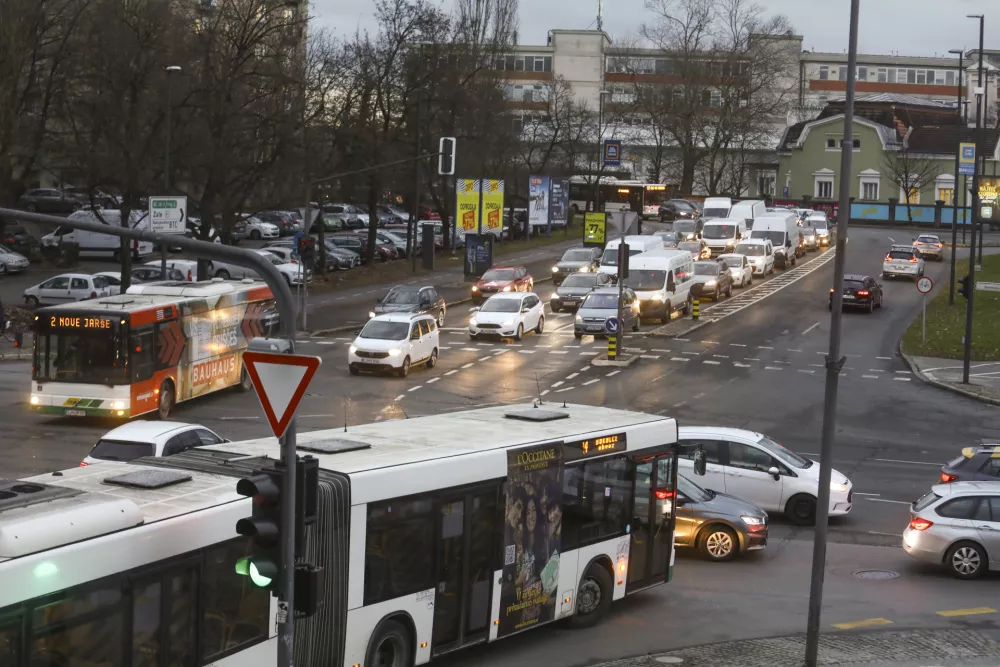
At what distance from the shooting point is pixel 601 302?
4353 cm

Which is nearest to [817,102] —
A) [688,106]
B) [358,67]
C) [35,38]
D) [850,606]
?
[688,106]

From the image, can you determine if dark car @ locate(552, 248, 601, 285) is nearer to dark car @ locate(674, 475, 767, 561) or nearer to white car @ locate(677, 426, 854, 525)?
white car @ locate(677, 426, 854, 525)

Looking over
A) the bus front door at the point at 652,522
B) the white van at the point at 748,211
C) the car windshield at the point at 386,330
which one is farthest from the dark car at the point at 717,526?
the white van at the point at 748,211

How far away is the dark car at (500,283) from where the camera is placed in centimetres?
5134

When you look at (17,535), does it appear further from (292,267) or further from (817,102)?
(817,102)

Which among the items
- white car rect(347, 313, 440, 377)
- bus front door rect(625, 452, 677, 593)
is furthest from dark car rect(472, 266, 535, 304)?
bus front door rect(625, 452, 677, 593)

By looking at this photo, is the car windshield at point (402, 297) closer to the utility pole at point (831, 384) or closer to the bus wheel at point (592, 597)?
the bus wheel at point (592, 597)

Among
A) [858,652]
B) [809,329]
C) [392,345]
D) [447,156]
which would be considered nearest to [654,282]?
[809,329]

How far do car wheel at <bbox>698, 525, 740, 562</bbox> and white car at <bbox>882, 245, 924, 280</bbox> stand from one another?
46.8 meters

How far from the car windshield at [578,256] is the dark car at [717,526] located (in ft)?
137

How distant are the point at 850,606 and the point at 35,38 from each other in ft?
128

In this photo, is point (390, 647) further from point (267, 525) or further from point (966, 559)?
point (966, 559)

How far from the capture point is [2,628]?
771 centimetres

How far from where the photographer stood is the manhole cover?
58.6 ft
